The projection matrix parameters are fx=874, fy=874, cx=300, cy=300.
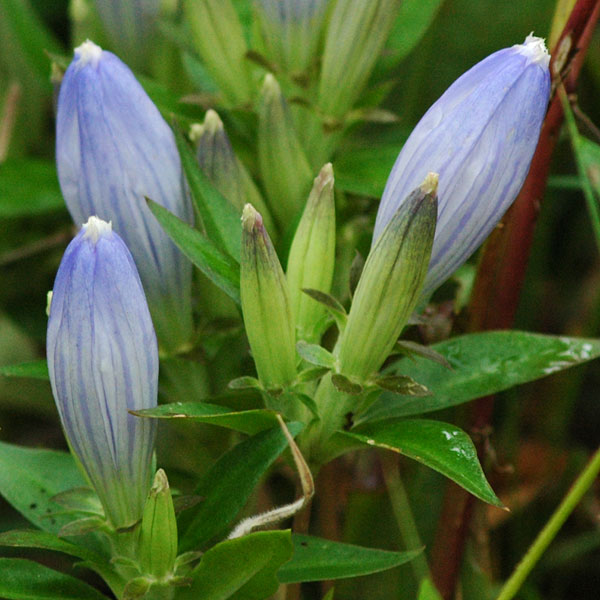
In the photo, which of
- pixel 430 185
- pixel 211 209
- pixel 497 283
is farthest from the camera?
pixel 497 283

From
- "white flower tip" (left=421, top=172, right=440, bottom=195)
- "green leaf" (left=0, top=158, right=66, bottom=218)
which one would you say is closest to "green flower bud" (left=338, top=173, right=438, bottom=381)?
"white flower tip" (left=421, top=172, right=440, bottom=195)

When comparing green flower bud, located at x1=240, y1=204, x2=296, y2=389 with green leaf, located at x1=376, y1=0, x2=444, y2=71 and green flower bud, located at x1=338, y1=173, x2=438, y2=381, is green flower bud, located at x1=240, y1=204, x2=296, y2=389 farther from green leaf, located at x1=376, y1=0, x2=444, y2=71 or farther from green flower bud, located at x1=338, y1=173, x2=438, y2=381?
green leaf, located at x1=376, y1=0, x2=444, y2=71

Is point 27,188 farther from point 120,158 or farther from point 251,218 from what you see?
point 251,218

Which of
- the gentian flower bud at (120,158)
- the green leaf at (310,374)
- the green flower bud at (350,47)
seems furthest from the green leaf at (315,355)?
the green flower bud at (350,47)

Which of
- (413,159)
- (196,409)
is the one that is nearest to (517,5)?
(413,159)

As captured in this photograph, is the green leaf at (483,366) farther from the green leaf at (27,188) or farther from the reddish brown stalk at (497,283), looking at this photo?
the green leaf at (27,188)

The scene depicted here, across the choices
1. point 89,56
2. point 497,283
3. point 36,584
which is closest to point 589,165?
point 497,283

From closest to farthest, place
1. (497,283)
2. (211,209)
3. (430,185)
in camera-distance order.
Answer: (430,185) → (211,209) → (497,283)
